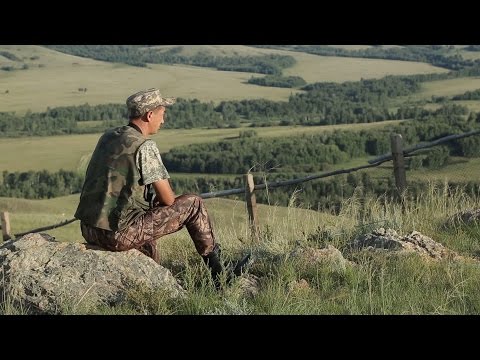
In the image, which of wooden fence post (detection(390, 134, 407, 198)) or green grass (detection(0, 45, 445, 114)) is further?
green grass (detection(0, 45, 445, 114))

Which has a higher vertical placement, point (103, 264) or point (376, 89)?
point (103, 264)

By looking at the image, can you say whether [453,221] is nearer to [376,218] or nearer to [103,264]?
[376,218]

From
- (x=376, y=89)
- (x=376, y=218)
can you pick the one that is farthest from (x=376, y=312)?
(x=376, y=89)

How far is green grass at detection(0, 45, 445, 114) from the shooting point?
120 m

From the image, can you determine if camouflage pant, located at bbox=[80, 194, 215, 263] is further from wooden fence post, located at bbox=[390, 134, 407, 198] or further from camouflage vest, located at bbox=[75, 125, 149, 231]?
wooden fence post, located at bbox=[390, 134, 407, 198]

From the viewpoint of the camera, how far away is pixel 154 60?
472ft

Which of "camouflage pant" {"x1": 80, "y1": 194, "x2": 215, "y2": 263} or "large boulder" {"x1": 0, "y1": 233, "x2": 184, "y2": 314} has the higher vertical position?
"camouflage pant" {"x1": 80, "y1": 194, "x2": 215, "y2": 263}

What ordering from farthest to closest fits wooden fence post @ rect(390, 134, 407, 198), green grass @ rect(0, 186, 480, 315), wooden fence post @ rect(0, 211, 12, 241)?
wooden fence post @ rect(0, 211, 12, 241)
wooden fence post @ rect(390, 134, 407, 198)
green grass @ rect(0, 186, 480, 315)

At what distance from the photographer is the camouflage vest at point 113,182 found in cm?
491

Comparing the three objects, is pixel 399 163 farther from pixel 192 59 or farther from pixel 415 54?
pixel 192 59

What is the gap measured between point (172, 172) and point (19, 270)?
6099 cm

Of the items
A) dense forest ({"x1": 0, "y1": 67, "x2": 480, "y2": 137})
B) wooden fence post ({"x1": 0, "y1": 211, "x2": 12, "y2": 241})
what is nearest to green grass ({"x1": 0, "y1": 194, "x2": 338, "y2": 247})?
wooden fence post ({"x1": 0, "y1": 211, "x2": 12, "y2": 241})

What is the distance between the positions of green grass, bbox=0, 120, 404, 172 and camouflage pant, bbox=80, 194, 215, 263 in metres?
68.4

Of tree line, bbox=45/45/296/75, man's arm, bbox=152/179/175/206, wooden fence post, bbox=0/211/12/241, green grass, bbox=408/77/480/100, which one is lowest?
green grass, bbox=408/77/480/100
